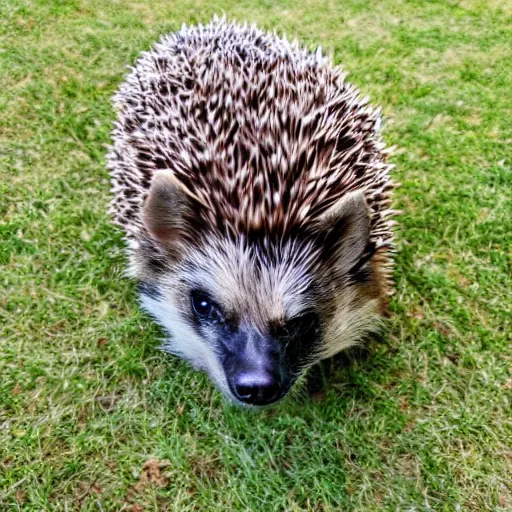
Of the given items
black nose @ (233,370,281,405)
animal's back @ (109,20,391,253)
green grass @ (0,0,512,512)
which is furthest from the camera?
green grass @ (0,0,512,512)

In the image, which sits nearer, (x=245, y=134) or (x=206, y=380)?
(x=245, y=134)

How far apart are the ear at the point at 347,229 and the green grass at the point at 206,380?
586 mm

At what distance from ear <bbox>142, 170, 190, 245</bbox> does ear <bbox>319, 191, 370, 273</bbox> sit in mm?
430

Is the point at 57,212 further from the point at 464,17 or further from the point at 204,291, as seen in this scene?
the point at 464,17

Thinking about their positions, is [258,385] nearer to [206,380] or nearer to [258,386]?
[258,386]

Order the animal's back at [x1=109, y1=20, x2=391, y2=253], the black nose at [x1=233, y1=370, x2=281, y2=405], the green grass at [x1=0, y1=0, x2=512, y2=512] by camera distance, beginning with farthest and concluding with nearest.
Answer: the green grass at [x1=0, y1=0, x2=512, y2=512] < the animal's back at [x1=109, y1=20, x2=391, y2=253] < the black nose at [x1=233, y1=370, x2=281, y2=405]

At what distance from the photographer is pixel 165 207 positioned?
1656mm

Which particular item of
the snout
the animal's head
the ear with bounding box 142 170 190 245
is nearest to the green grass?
the animal's head

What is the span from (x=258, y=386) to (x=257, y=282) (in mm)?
301

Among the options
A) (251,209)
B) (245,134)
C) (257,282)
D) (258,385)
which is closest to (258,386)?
(258,385)

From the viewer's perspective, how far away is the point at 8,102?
2855 millimetres

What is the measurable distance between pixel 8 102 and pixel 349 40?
201 centimetres

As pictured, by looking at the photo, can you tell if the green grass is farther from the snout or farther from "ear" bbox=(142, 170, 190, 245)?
"ear" bbox=(142, 170, 190, 245)

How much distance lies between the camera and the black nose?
155 centimetres
